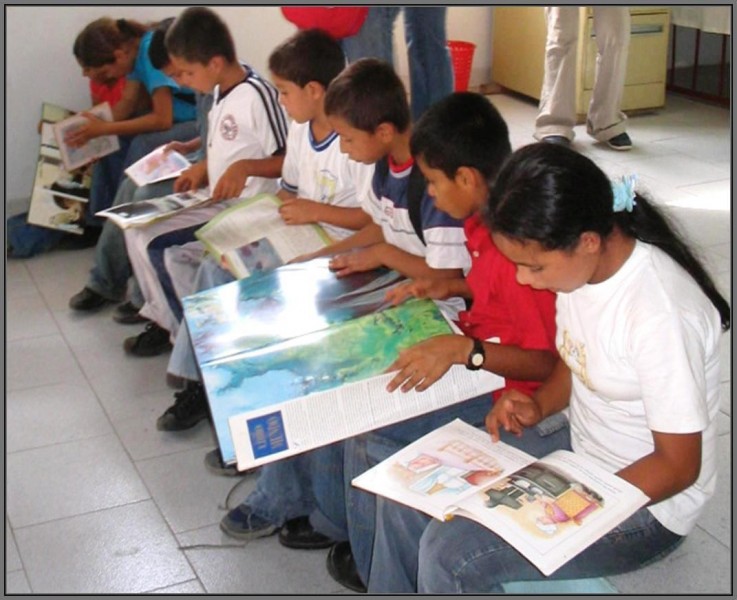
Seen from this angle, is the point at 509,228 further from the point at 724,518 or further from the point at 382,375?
the point at 724,518

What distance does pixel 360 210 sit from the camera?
7.59 ft

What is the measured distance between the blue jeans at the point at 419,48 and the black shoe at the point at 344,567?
1.67 meters

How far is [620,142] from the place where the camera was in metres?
4.62

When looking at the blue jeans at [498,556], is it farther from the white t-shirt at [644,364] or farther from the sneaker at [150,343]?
the sneaker at [150,343]

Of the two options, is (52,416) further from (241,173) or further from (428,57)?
(428,57)

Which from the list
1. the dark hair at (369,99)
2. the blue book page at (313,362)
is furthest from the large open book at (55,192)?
the blue book page at (313,362)

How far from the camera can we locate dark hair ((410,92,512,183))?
1.78 metres

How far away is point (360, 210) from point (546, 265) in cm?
101

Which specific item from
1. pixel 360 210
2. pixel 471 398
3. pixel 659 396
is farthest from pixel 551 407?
pixel 360 210

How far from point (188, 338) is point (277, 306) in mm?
580

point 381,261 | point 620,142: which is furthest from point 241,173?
point 620,142

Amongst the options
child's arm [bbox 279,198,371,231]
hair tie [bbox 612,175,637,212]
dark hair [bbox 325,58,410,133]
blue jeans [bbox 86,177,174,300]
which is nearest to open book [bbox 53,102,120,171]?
blue jeans [bbox 86,177,174,300]

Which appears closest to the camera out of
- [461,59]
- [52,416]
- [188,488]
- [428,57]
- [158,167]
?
[188,488]

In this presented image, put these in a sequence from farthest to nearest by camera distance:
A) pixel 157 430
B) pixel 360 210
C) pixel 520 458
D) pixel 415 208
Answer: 1. pixel 157 430
2. pixel 360 210
3. pixel 415 208
4. pixel 520 458
